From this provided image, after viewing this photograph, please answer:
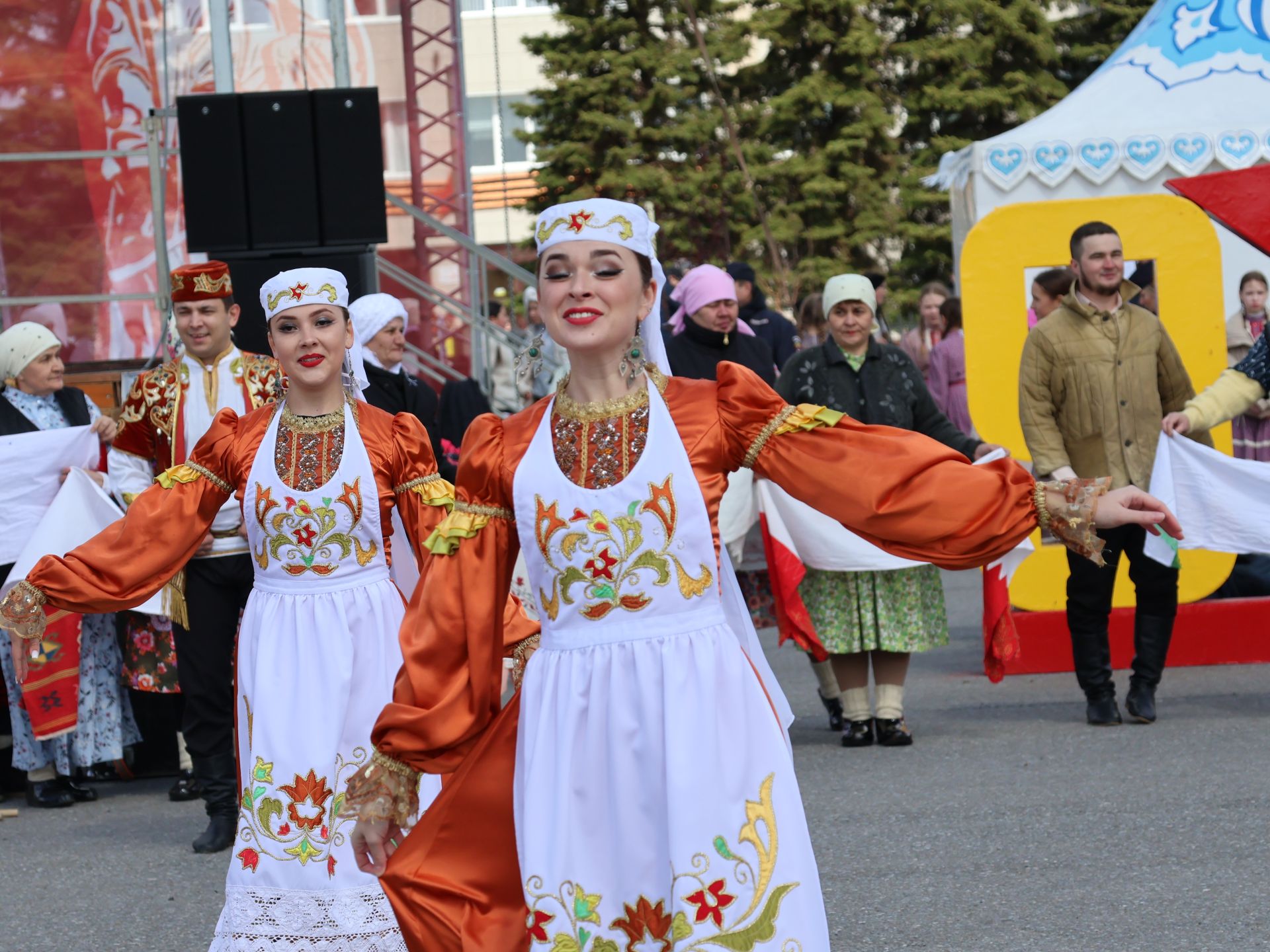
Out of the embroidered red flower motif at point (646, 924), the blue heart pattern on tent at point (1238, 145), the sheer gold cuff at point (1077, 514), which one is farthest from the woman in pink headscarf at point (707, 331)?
the embroidered red flower motif at point (646, 924)

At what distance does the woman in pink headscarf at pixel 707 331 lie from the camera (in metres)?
8.37

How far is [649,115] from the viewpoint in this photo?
30.0 metres

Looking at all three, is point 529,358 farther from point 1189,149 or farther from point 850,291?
point 1189,149

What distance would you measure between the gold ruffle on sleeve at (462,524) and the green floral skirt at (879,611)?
435 cm

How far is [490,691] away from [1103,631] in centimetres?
488

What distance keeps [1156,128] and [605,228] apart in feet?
27.1

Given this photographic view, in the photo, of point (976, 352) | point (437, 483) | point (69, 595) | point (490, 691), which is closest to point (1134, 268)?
→ point (976, 352)

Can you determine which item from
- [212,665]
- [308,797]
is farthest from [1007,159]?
[308,797]

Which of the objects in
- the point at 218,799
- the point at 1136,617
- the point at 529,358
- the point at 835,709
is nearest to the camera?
the point at 529,358

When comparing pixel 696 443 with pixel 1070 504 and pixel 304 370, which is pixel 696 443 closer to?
pixel 1070 504

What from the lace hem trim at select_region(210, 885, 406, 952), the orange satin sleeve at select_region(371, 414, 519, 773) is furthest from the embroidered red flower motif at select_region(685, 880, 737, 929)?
the lace hem trim at select_region(210, 885, 406, 952)

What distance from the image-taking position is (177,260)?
38.2ft

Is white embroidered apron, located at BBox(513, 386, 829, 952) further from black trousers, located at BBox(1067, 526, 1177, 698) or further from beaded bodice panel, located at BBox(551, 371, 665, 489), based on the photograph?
black trousers, located at BBox(1067, 526, 1177, 698)

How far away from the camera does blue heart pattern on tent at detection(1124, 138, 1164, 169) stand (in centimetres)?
1086
